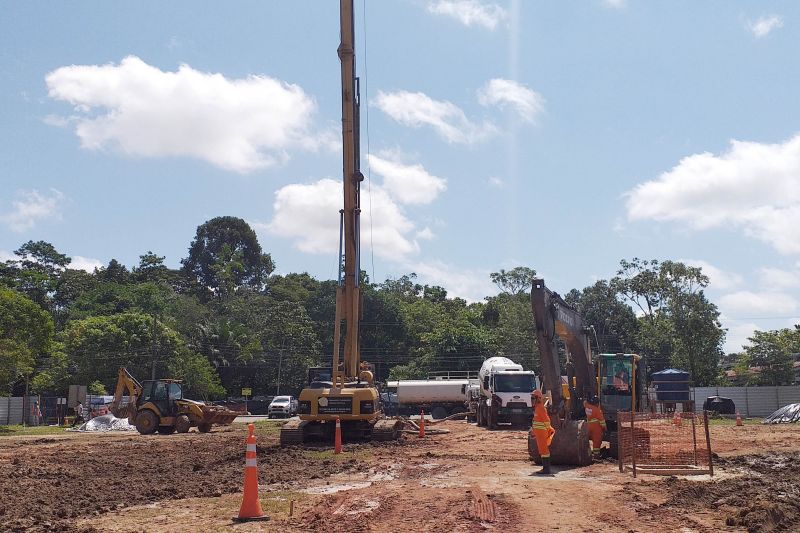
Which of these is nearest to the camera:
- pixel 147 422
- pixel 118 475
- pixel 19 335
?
pixel 118 475

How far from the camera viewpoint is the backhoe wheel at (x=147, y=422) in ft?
102

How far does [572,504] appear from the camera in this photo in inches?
435

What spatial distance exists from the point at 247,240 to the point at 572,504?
354ft

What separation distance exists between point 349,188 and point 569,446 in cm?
1048

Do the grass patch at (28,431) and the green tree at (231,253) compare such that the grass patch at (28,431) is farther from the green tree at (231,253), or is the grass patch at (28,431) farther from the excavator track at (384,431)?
the green tree at (231,253)

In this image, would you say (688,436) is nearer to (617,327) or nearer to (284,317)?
(284,317)

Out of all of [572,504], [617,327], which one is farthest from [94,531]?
[617,327]

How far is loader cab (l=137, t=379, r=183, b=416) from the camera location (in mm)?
31391

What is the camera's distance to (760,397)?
49.8 m

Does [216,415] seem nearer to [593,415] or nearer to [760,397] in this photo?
[593,415]

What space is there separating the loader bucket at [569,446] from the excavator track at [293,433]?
26.0ft

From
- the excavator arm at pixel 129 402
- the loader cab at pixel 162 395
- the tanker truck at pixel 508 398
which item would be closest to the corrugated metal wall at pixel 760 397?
the tanker truck at pixel 508 398

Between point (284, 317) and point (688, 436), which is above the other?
point (284, 317)

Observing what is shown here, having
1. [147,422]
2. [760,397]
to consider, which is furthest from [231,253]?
[147,422]
